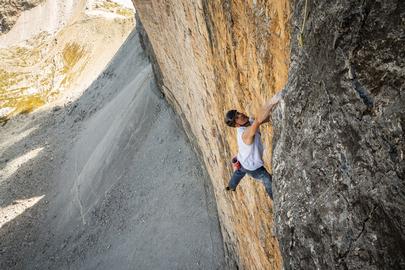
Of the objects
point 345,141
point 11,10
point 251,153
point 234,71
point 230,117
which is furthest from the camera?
point 11,10

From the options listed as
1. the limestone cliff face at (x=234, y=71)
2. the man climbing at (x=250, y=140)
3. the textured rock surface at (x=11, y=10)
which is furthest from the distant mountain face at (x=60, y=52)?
the man climbing at (x=250, y=140)

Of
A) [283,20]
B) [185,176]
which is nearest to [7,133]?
[185,176]

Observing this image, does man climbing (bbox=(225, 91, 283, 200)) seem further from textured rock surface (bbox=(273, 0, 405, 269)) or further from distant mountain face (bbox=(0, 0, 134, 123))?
distant mountain face (bbox=(0, 0, 134, 123))

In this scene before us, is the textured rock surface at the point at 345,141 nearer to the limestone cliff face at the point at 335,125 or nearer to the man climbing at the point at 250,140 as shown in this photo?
the limestone cliff face at the point at 335,125

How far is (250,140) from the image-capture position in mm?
6965

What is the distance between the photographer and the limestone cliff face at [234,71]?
7141 millimetres

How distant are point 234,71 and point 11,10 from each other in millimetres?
89352

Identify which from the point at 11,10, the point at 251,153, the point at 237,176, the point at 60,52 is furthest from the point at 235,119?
the point at 11,10

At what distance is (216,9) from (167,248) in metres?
18.2

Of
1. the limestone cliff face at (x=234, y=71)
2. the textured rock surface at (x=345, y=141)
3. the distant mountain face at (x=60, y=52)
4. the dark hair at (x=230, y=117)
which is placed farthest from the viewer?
the distant mountain face at (x=60, y=52)

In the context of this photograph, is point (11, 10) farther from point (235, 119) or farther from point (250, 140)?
point (250, 140)

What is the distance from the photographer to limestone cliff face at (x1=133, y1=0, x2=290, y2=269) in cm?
714

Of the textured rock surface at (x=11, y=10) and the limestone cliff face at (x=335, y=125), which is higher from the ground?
the limestone cliff face at (x=335, y=125)

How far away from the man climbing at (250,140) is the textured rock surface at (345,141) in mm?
881
